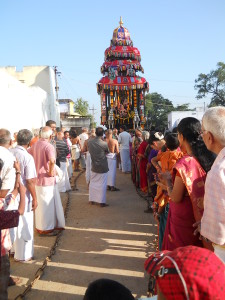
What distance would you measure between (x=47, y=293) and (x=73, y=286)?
304 mm

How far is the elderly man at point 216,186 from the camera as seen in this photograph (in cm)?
187

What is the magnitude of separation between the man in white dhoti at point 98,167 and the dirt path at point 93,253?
0.29 meters

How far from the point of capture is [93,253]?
4387 mm

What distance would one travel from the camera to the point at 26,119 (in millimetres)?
11141

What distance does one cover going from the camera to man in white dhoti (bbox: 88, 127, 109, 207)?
6785 millimetres

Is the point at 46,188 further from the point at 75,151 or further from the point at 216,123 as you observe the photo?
the point at 75,151

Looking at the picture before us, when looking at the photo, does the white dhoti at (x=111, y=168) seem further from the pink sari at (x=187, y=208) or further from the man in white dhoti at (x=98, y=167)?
the pink sari at (x=187, y=208)

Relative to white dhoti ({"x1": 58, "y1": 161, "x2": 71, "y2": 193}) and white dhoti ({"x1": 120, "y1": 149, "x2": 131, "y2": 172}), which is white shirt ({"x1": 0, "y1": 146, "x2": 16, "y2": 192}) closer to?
white dhoti ({"x1": 58, "y1": 161, "x2": 71, "y2": 193})

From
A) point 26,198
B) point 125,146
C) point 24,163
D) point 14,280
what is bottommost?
point 14,280

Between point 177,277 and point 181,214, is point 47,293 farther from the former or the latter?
point 177,277

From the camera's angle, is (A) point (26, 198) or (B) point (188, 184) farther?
(A) point (26, 198)

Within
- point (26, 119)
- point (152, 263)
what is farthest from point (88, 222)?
point (26, 119)

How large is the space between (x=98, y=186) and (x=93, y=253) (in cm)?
270

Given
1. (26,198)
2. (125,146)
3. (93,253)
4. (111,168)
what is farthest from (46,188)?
(125,146)
